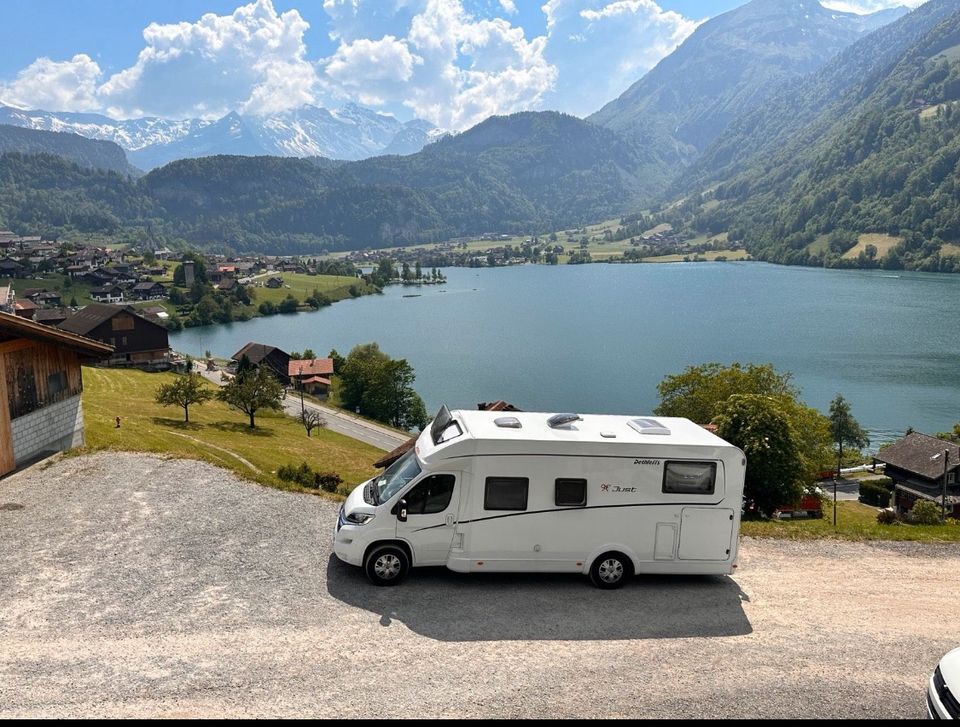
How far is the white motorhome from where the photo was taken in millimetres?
12766

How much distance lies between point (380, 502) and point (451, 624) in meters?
2.67

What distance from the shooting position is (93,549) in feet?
47.2

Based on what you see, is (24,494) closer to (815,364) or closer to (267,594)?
(267,594)

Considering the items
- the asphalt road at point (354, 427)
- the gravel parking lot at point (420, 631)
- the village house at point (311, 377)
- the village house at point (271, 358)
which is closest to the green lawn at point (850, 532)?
the gravel parking lot at point (420, 631)

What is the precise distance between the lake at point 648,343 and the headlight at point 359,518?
2751 inches

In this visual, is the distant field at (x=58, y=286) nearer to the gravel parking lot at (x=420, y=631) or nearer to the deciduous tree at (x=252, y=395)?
the deciduous tree at (x=252, y=395)

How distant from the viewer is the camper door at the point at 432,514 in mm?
12820

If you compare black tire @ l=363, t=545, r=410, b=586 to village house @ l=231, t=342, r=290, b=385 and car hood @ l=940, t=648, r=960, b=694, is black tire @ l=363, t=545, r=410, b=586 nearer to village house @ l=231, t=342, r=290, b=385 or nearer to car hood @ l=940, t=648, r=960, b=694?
car hood @ l=940, t=648, r=960, b=694

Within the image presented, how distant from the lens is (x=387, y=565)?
13.1 m

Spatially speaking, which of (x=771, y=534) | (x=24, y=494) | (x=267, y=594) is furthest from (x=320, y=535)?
(x=771, y=534)

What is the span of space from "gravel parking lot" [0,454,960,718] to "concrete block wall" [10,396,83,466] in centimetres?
343

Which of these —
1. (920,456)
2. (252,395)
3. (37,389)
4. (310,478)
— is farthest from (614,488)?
(920,456)

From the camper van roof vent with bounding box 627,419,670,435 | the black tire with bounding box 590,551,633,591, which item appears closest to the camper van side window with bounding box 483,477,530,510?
the black tire with bounding box 590,551,633,591

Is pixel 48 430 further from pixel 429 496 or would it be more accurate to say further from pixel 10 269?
pixel 10 269
